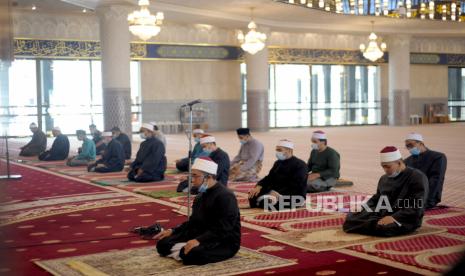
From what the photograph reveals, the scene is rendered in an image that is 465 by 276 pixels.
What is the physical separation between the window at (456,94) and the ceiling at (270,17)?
1.96m

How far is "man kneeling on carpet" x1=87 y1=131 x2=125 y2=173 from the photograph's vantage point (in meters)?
8.74

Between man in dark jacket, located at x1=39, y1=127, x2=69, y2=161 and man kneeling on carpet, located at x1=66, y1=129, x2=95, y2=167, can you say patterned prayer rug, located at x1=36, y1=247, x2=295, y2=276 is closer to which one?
man kneeling on carpet, located at x1=66, y1=129, x2=95, y2=167

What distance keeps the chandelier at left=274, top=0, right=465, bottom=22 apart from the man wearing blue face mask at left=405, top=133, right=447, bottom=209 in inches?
393

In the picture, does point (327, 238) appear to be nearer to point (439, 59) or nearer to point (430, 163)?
point (430, 163)

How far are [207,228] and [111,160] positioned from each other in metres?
5.28

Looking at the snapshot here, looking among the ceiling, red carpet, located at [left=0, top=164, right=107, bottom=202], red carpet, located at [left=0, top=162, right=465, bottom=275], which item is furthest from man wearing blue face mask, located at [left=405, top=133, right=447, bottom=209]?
the ceiling

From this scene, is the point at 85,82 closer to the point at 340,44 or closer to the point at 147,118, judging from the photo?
the point at 147,118

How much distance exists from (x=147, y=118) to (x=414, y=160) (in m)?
11.8

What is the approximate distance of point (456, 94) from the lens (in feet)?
74.5

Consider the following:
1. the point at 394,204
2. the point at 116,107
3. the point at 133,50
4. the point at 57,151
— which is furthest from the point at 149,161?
the point at 133,50

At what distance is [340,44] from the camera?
20047 mm

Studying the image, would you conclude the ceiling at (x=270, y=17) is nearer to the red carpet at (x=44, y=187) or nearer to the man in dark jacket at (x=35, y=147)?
the man in dark jacket at (x=35, y=147)

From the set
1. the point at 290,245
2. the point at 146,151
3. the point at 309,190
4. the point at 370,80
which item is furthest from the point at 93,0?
the point at 370,80

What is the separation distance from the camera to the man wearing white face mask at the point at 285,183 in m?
5.54
